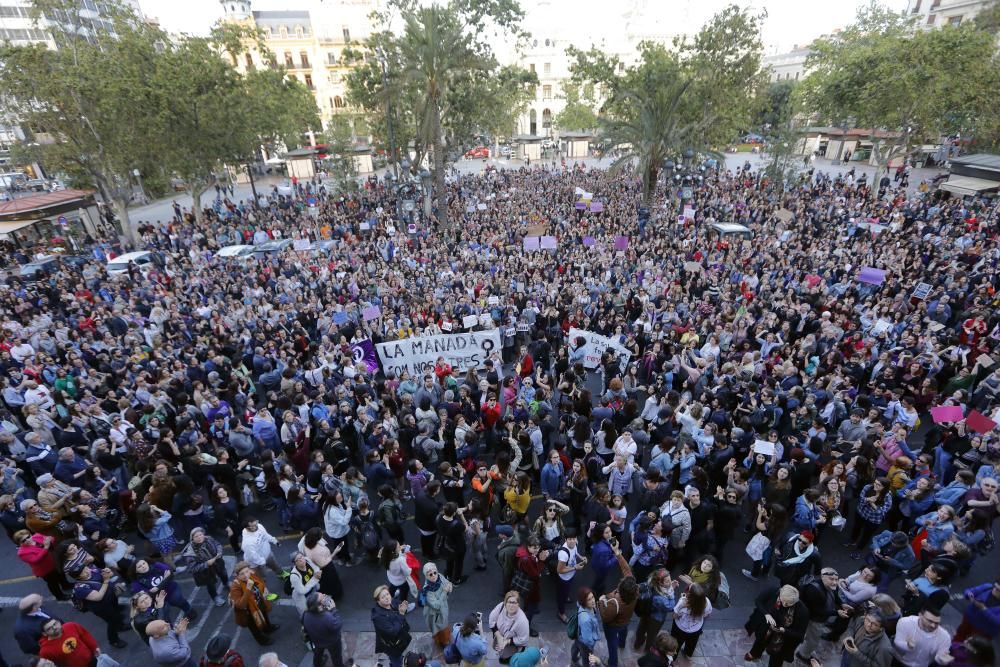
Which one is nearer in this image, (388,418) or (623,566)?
(623,566)

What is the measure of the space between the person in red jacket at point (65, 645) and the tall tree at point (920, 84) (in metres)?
37.1

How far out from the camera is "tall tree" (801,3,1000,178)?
25.7 meters

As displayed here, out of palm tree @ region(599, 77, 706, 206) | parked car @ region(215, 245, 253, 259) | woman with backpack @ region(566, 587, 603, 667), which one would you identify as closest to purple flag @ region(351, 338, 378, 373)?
woman with backpack @ region(566, 587, 603, 667)

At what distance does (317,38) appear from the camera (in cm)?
6969

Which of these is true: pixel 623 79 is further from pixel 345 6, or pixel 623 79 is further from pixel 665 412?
pixel 345 6

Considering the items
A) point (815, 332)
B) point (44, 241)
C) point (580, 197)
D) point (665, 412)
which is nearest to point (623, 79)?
point (580, 197)

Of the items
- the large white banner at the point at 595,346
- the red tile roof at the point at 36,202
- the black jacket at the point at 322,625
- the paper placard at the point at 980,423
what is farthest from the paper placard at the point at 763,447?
the red tile roof at the point at 36,202

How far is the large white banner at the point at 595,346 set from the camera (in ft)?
35.7

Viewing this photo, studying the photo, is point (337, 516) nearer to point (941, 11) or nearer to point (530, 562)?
point (530, 562)

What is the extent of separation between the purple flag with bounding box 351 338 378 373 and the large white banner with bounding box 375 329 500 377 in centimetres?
18

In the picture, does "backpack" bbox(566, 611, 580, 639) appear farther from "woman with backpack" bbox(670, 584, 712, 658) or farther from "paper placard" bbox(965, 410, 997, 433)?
"paper placard" bbox(965, 410, 997, 433)

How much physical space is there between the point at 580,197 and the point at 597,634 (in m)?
25.9

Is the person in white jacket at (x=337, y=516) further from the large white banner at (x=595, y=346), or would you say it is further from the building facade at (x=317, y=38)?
the building facade at (x=317, y=38)

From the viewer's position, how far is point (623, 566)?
5473 millimetres
